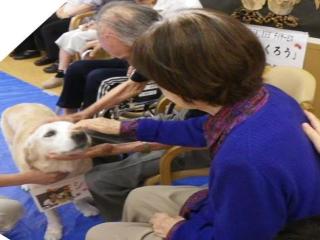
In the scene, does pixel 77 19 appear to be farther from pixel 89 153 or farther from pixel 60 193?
pixel 60 193

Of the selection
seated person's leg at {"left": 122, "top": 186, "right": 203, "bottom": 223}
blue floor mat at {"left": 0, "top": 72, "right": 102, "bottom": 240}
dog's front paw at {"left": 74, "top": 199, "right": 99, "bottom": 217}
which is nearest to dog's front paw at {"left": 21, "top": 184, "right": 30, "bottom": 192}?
blue floor mat at {"left": 0, "top": 72, "right": 102, "bottom": 240}

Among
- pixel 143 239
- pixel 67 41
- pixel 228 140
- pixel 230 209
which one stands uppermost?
pixel 67 41

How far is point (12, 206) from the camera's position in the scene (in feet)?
2.94

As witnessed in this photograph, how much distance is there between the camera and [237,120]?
620 mm

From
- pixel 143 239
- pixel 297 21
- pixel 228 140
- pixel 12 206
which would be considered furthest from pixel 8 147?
pixel 297 21

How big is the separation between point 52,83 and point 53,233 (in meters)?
0.35

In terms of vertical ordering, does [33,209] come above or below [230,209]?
below

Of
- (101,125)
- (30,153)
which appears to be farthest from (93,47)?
(30,153)

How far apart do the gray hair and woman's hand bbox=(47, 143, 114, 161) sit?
0.82 feet

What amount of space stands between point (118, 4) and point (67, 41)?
0.15 meters

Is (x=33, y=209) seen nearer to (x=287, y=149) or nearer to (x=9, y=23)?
(x=9, y=23)

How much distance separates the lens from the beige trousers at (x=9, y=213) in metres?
0.87

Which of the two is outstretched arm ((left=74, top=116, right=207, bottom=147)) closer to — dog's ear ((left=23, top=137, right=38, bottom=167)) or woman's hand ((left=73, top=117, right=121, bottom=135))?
woman's hand ((left=73, top=117, right=121, bottom=135))

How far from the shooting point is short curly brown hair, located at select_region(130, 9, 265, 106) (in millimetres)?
576
